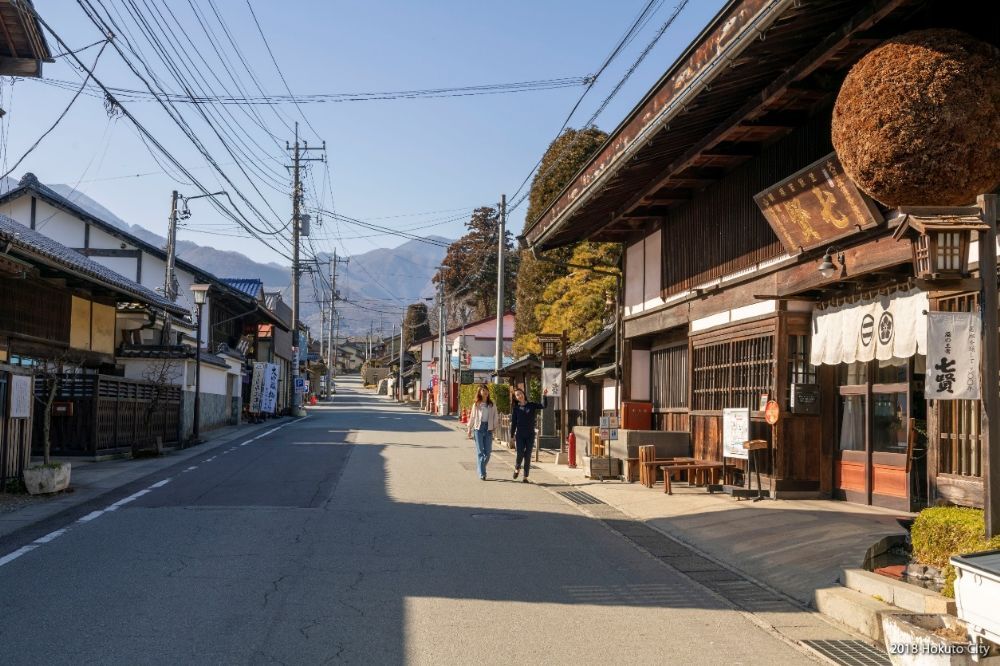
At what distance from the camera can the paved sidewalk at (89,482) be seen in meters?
12.5

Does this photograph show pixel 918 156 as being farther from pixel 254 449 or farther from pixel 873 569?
pixel 254 449

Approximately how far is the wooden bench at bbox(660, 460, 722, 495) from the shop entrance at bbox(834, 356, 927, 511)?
2.63 meters

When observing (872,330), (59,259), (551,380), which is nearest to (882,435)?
(872,330)

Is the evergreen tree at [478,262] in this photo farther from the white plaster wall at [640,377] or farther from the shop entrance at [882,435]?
the shop entrance at [882,435]

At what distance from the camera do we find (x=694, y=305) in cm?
1823

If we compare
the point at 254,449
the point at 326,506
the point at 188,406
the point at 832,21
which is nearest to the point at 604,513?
the point at 326,506

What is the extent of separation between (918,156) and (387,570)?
620 centimetres

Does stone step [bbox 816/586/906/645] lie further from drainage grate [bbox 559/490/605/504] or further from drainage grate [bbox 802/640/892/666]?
drainage grate [bbox 559/490/605/504]

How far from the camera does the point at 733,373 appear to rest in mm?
16438

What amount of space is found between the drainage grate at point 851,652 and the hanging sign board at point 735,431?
7.66 meters

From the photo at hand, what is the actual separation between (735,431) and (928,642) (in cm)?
948

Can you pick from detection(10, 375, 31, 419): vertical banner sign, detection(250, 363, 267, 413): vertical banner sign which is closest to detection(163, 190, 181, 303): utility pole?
detection(250, 363, 267, 413): vertical banner sign

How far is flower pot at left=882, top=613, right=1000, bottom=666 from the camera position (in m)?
5.40

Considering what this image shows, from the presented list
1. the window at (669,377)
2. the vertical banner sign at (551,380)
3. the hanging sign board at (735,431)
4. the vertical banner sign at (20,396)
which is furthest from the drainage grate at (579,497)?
the vertical banner sign at (20,396)
